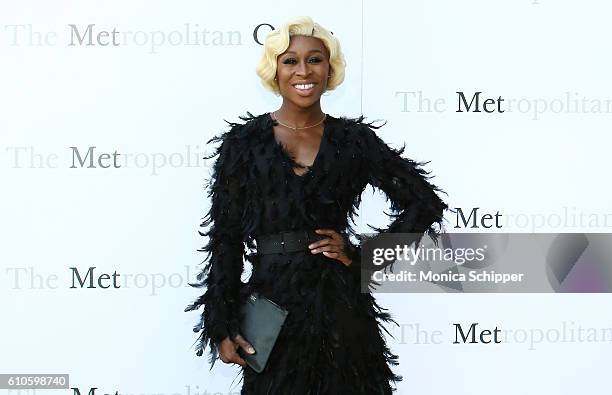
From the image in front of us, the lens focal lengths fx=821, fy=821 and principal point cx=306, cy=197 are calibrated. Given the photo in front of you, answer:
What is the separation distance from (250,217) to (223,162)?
184 mm

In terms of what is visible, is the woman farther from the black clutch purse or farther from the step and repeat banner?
the step and repeat banner

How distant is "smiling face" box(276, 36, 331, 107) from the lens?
7.60ft

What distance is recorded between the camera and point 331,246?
7.48 ft

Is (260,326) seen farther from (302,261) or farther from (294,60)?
(294,60)

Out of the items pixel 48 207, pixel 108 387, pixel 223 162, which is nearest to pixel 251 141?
pixel 223 162

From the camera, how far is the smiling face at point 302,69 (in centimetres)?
232

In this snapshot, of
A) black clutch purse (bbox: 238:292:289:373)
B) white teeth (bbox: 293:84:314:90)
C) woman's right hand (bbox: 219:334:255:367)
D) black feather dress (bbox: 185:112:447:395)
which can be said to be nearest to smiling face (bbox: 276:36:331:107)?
white teeth (bbox: 293:84:314:90)

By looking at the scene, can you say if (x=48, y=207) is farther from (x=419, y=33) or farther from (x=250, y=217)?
(x=419, y=33)

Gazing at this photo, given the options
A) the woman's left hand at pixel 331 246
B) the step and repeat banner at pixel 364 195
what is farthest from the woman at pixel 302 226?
the step and repeat banner at pixel 364 195

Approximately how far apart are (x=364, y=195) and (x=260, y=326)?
4.36 feet

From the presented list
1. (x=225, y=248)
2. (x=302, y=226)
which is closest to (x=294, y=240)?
(x=302, y=226)

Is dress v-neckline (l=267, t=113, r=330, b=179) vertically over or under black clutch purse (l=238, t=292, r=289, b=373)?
over

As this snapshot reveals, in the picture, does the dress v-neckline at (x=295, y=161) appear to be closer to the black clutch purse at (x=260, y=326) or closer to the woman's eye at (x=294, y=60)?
the woman's eye at (x=294, y=60)

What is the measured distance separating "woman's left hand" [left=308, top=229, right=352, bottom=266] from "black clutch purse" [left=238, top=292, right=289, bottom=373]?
7.6 inches
